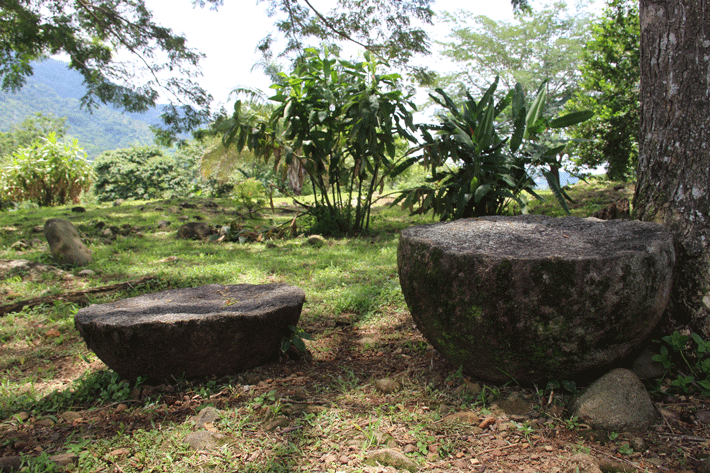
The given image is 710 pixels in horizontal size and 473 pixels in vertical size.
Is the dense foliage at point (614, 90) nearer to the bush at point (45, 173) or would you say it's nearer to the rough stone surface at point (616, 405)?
the rough stone surface at point (616, 405)

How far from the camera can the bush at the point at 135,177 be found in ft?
49.2

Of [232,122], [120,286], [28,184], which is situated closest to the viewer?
[120,286]

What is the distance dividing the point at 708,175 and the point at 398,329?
1.84 metres

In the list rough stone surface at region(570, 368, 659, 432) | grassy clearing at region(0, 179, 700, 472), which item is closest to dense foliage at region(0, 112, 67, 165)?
grassy clearing at region(0, 179, 700, 472)

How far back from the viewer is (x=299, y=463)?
157 cm

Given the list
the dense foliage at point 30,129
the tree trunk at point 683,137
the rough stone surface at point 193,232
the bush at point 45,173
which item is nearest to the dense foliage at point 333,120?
the rough stone surface at point 193,232

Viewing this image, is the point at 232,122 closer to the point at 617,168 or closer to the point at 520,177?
the point at 520,177

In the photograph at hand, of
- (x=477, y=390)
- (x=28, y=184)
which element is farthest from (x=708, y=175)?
(x=28, y=184)

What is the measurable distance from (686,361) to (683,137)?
106 centimetres

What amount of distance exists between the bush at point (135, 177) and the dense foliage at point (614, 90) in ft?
41.2

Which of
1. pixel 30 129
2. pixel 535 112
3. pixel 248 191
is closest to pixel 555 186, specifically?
pixel 535 112

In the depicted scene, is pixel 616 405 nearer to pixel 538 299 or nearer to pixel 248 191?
pixel 538 299

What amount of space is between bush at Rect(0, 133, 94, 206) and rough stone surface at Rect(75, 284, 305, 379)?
28.3 feet

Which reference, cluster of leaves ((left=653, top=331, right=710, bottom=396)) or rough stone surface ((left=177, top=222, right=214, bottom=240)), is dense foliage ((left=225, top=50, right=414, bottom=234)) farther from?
cluster of leaves ((left=653, top=331, right=710, bottom=396))
